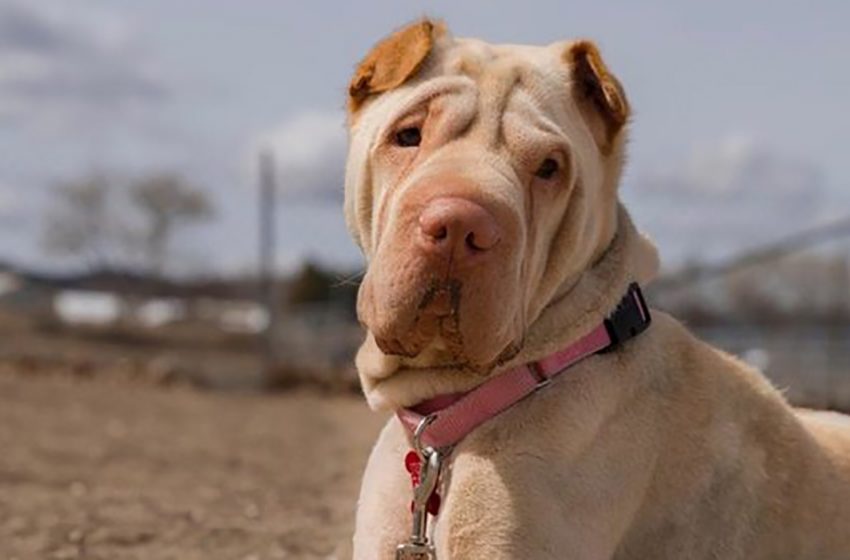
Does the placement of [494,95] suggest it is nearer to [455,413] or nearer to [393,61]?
[393,61]

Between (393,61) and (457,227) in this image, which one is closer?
(457,227)

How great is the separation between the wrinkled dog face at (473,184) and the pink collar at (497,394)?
0.36 feet

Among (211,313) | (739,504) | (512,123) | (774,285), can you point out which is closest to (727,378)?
(739,504)

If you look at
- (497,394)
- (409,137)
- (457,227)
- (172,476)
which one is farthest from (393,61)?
(172,476)

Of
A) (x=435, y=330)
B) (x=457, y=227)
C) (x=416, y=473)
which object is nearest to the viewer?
(x=457, y=227)

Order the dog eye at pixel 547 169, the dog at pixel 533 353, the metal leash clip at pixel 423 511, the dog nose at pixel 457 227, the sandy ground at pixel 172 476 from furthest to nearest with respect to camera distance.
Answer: the sandy ground at pixel 172 476 < the metal leash clip at pixel 423 511 < the dog eye at pixel 547 169 < the dog at pixel 533 353 < the dog nose at pixel 457 227

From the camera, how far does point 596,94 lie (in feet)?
13.1

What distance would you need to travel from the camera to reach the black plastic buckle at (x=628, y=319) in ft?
13.1

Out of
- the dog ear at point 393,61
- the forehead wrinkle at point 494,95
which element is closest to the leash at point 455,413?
the forehead wrinkle at point 494,95

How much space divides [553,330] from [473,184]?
0.60 m

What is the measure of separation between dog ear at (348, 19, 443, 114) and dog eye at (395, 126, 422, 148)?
19 cm

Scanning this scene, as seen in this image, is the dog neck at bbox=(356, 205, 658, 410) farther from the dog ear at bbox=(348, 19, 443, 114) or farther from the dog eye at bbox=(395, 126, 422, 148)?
the dog ear at bbox=(348, 19, 443, 114)

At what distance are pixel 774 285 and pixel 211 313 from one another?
26.3m

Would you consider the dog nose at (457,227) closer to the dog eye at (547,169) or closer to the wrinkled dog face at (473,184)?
the wrinkled dog face at (473,184)
